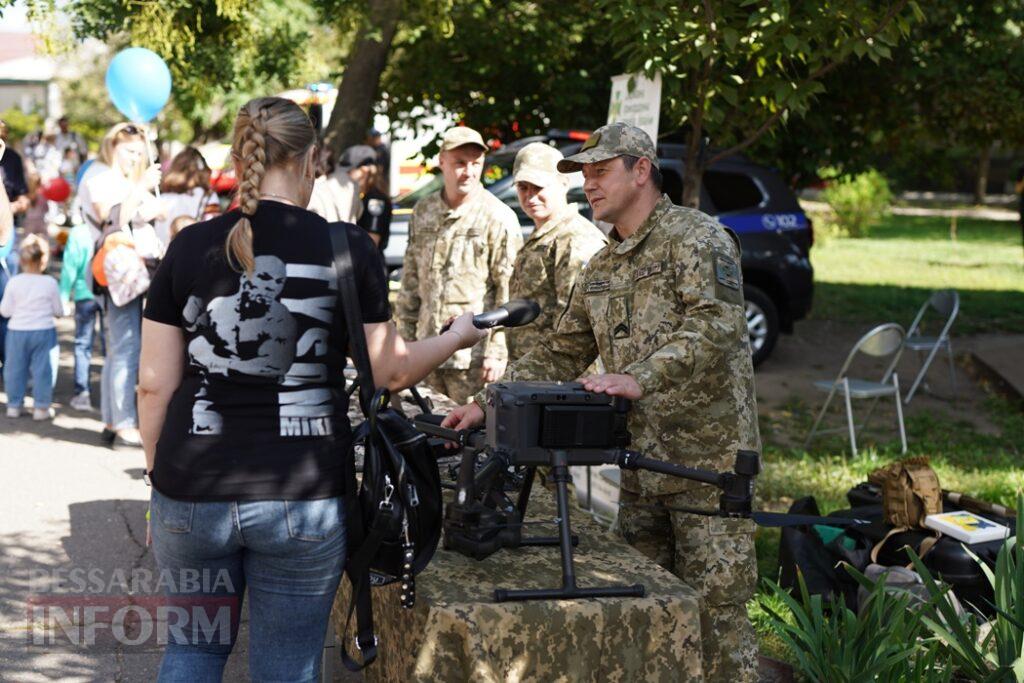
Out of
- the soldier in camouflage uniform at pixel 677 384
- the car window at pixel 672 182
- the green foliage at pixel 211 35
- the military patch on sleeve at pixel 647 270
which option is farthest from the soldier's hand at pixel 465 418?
the car window at pixel 672 182

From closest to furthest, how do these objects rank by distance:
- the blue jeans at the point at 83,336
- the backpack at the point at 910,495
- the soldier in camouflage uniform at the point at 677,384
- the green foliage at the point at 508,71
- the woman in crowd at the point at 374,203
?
1. the soldier in camouflage uniform at the point at 677,384
2. the backpack at the point at 910,495
3. the blue jeans at the point at 83,336
4. the woman in crowd at the point at 374,203
5. the green foliage at the point at 508,71

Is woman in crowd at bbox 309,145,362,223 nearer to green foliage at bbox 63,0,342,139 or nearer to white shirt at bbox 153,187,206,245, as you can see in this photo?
white shirt at bbox 153,187,206,245

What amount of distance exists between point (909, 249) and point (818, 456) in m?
17.8

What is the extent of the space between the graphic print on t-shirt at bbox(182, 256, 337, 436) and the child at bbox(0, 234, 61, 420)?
6.10m

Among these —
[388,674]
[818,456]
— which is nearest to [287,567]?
[388,674]

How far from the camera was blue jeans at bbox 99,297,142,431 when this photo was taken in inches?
→ 295

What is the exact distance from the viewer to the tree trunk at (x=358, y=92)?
30.5 feet

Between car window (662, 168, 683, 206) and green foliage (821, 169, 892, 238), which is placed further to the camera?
green foliage (821, 169, 892, 238)

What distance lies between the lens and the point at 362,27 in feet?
29.5

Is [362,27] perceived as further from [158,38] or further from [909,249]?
[909,249]

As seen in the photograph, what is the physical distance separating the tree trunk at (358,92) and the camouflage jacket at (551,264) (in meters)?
4.43

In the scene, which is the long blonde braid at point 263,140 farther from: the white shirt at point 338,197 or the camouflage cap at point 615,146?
the white shirt at point 338,197

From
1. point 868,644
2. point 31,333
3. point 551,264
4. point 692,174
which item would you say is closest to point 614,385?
point 868,644

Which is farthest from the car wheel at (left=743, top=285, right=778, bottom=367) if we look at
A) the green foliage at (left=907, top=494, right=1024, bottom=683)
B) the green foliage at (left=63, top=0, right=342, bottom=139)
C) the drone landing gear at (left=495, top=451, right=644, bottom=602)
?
the drone landing gear at (left=495, top=451, right=644, bottom=602)
